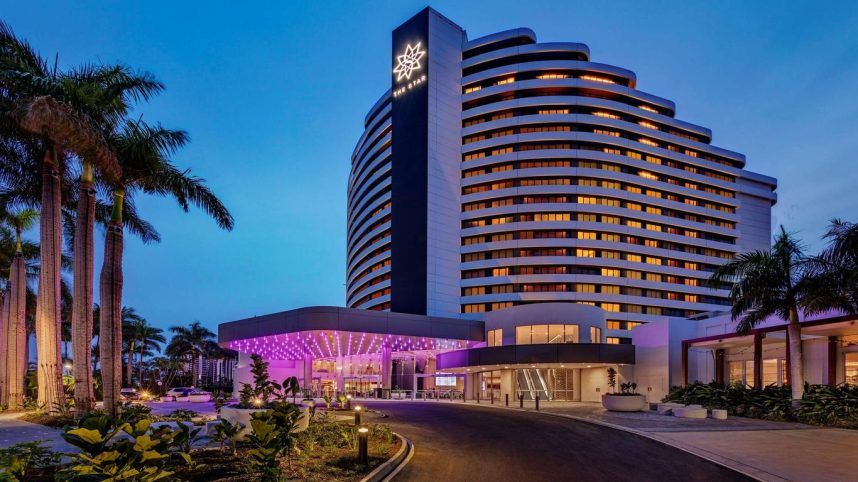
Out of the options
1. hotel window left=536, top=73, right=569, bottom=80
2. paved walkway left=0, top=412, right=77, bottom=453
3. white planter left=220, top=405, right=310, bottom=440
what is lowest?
paved walkway left=0, top=412, right=77, bottom=453

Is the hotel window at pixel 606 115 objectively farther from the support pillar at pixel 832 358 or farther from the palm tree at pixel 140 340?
the palm tree at pixel 140 340

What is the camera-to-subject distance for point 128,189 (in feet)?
80.0

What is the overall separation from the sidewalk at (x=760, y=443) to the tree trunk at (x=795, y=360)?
2.40 metres

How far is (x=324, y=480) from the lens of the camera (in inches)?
450

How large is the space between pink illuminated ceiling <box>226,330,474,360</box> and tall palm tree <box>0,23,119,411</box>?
24.2 meters

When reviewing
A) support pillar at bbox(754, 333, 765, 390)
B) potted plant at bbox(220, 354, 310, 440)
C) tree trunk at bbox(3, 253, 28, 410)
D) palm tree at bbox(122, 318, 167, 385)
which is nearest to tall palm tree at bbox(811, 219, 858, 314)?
support pillar at bbox(754, 333, 765, 390)

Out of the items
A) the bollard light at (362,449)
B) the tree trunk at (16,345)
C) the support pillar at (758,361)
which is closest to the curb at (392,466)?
the bollard light at (362,449)

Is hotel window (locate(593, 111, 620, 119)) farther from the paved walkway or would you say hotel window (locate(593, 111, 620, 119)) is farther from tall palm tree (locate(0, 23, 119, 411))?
the paved walkway

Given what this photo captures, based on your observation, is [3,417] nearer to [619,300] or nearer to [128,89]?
[128,89]

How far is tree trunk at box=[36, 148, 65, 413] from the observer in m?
22.3

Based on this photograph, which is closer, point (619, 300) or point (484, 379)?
point (484, 379)

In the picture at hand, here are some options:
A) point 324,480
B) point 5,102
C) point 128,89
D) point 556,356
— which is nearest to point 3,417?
point 5,102

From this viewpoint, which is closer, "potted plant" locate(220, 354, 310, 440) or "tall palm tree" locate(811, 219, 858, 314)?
"potted plant" locate(220, 354, 310, 440)

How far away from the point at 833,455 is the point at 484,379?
4116 cm
